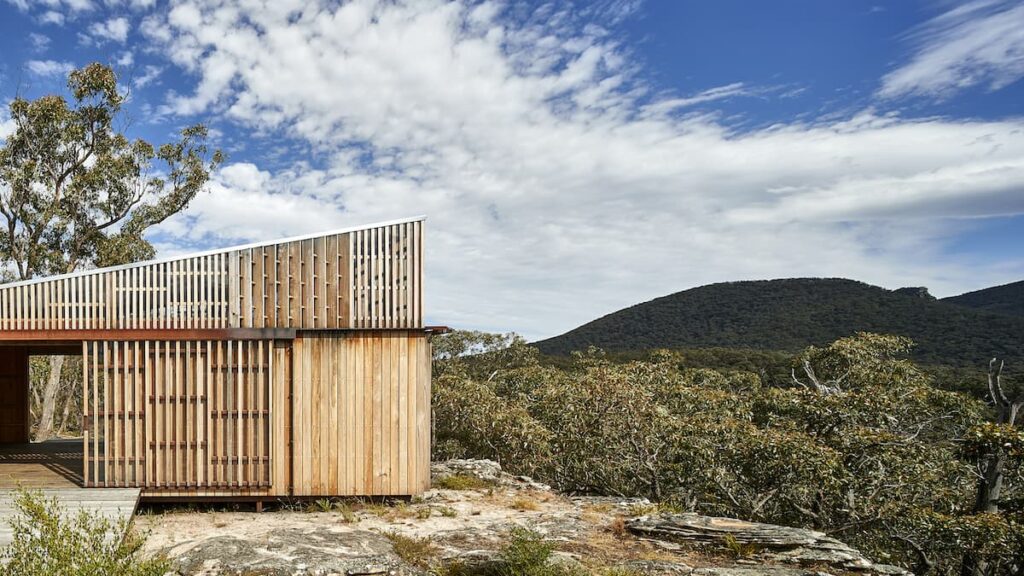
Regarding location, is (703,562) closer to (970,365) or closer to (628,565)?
(628,565)

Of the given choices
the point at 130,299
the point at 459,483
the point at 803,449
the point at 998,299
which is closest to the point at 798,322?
the point at 998,299

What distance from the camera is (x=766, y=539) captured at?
752cm

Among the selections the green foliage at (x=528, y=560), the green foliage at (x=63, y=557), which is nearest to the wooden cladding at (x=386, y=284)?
the green foliage at (x=528, y=560)

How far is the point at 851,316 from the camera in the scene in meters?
59.2

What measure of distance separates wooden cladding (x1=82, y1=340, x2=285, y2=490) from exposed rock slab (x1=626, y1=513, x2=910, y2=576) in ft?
19.1

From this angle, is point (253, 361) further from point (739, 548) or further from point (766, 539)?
point (766, 539)

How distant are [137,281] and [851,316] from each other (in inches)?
2533

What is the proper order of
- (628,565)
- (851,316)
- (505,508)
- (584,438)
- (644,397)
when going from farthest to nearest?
(851,316), (584,438), (644,397), (505,508), (628,565)

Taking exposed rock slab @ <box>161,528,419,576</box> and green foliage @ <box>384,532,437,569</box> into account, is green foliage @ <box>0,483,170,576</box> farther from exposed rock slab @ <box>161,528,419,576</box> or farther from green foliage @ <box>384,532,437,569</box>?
green foliage @ <box>384,532,437,569</box>

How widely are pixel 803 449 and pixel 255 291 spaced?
9938mm

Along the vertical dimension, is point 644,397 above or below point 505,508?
above

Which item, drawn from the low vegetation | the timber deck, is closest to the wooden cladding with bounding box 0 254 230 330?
the timber deck

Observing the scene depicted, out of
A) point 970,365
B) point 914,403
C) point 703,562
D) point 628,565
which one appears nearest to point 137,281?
point 628,565

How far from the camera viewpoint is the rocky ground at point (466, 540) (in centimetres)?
659
